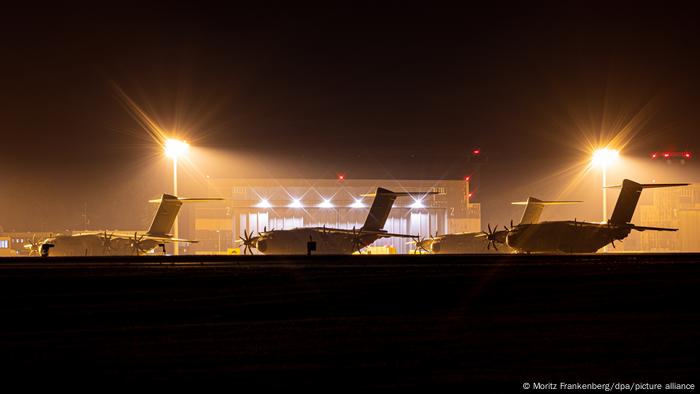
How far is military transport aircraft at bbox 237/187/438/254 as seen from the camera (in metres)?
44.4

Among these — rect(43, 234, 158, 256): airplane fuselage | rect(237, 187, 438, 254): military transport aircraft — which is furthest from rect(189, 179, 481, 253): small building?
rect(43, 234, 158, 256): airplane fuselage

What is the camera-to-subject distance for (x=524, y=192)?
81.4 m

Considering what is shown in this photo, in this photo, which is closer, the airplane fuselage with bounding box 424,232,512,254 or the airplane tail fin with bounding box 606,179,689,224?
the airplane tail fin with bounding box 606,179,689,224

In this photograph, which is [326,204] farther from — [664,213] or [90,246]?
[664,213]

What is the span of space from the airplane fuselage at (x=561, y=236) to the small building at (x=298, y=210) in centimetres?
2494

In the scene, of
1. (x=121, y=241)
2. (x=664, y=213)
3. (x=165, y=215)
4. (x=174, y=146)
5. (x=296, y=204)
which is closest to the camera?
(x=121, y=241)
